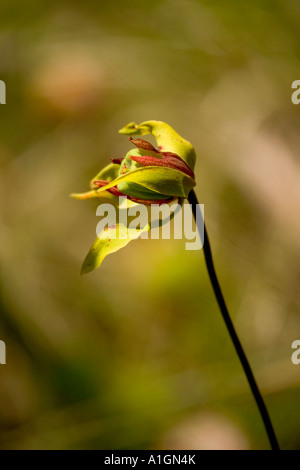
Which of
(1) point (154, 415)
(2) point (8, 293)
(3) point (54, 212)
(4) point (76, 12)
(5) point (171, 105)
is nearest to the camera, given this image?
(1) point (154, 415)

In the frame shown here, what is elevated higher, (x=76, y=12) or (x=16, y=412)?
(x=76, y=12)

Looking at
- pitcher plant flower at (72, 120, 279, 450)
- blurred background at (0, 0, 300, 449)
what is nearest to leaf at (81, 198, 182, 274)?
pitcher plant flower at (72, 120, 279, 450)

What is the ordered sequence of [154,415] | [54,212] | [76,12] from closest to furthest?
[154,415], [54,212], [76,12]

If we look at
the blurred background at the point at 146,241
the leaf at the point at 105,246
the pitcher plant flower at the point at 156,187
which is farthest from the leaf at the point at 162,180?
the blurred background at the point at 146,241

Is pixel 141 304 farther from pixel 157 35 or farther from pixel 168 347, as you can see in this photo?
pixel 157 35

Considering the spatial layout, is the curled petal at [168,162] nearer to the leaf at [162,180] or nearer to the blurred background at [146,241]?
the leaf at [162,180]

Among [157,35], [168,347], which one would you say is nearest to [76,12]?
[157,35]

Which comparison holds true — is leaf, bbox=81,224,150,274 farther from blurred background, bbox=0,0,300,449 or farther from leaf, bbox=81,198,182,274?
blurred background, bbox=0,0,300,449

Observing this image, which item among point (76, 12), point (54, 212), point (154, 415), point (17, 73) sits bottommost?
point (154, 415)
